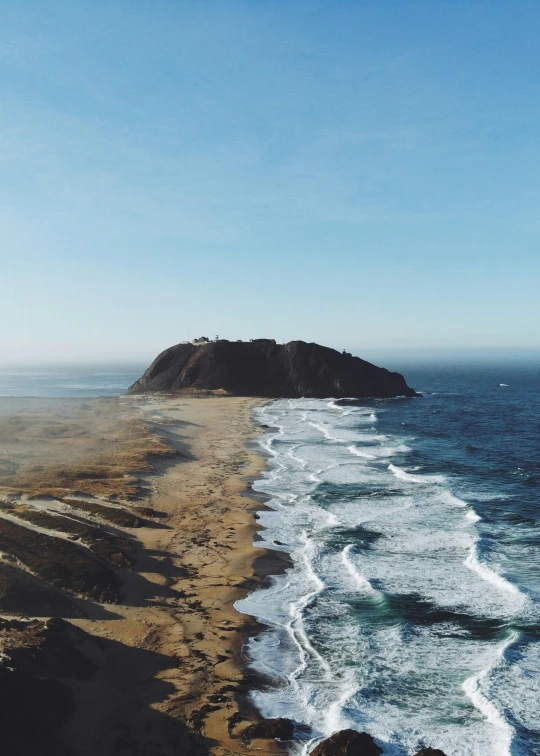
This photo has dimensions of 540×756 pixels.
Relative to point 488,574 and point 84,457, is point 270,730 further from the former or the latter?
point 84,457

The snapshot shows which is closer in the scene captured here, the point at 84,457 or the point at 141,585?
the point at 141,585

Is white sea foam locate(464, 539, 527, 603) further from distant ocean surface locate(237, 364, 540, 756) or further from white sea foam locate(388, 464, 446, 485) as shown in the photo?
white sea foam locate(388, 464, 446, 485)

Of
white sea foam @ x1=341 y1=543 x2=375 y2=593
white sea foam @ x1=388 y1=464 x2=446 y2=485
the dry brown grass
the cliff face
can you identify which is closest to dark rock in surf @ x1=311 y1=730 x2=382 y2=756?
white sea foam @ x1=341 y1=543 x2=375 y2=593

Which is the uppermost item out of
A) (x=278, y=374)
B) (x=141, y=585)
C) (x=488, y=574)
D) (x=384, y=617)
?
(x=278, y=374)

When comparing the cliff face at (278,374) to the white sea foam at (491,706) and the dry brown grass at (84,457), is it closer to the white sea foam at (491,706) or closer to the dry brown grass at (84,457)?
the dry brown grass at (84,457)

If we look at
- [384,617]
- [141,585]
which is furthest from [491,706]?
[141,585]

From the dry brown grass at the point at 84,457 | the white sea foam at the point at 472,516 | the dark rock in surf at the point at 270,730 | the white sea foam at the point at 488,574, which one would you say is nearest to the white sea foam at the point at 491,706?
the white sea foam at the point at 488,574

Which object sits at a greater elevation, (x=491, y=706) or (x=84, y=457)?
(x=84, y=457)
